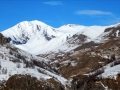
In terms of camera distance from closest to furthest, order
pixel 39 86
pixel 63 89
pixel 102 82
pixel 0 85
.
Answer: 1. pixel 0 85
2. pixel 39 86
3. pixel 63 89
4. pixel 102 82

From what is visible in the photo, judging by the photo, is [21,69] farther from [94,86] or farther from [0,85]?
[94,86]

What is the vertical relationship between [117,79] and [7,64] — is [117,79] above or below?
below

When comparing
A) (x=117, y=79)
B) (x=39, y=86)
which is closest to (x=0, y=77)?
(x=39, y=86)

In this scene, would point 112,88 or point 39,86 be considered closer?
point 39,86

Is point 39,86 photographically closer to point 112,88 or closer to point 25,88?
point 25,88

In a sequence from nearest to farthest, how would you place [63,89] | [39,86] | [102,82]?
[39,86]
[63,89]
[102,82]

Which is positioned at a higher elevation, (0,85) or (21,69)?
(21,69)

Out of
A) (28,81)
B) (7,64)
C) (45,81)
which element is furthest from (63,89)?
(7,64)

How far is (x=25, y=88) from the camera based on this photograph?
70312 mm

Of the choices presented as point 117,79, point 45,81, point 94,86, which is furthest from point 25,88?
point 117,79

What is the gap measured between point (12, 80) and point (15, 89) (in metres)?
3.18

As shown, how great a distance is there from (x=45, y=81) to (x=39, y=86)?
415cm

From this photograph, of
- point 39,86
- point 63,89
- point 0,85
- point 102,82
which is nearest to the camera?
point 0,85

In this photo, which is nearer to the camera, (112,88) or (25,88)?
(25,88)
